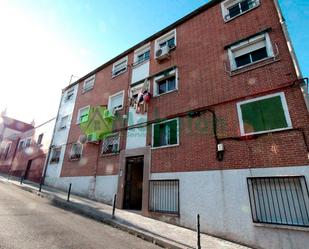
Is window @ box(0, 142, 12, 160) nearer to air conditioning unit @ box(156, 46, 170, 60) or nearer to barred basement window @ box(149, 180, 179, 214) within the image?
air conditioning unit @ box(156, 46, 170, 60)

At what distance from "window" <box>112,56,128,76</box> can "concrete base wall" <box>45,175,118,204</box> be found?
804 centimetres

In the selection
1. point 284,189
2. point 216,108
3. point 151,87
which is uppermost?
point 151,87

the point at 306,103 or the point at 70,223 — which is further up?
the point at 306,103

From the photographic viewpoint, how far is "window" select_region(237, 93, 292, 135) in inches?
288

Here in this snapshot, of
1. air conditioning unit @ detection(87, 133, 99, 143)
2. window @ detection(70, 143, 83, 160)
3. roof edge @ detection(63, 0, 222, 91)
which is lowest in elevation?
window @ detection(70, 143, 83, 160)

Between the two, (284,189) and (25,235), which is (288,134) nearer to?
(284,189)

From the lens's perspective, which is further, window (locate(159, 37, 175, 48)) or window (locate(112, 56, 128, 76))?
window (locate(112, 56, 128, 76))

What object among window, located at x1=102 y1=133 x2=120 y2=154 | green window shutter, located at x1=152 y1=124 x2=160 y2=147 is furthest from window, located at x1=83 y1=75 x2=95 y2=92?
green window shutter, located at x1=152 y1=124 x2=160 y2=147

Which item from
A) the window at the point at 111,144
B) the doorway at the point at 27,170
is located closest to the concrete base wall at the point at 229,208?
the window at the point at 111,144

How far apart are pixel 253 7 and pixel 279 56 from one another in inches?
134

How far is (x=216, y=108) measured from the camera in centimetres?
911

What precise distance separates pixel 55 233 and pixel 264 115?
810 centimetres

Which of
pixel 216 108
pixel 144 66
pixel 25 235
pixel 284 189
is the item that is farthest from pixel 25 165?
pixel 284 189

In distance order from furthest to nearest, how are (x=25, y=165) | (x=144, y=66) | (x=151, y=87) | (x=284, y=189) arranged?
(x=25, y=165) → (x=144, y=66) → (x=151, y=87) → (x=284, y=189)
